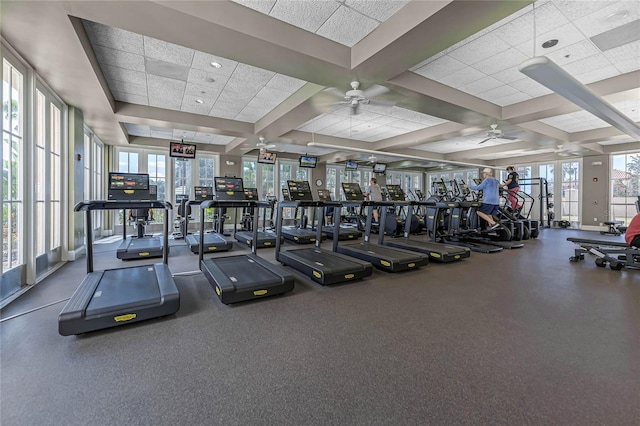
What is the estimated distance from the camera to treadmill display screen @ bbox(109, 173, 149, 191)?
3.78m

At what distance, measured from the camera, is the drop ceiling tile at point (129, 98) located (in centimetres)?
569

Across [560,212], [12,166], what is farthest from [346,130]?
[560,212]

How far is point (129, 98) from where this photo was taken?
5941 mm

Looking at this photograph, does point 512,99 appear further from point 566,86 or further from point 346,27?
point 346,27

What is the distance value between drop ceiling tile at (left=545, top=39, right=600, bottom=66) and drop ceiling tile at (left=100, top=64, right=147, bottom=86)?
22.0 ft

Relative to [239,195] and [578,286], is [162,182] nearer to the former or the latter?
[239,195]

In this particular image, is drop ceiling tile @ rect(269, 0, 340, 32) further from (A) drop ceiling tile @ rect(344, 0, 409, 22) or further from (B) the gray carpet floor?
(B) the gray carpet floor

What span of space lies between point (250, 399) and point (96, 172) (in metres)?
8.68

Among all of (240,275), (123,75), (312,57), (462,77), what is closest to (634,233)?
(462,77)

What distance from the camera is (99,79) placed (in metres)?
4.30

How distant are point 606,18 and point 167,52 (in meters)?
5.87

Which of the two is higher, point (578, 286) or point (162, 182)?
point (162, 182)

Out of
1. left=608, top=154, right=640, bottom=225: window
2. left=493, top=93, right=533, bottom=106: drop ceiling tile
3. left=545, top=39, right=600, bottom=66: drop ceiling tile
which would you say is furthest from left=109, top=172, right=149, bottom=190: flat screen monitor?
left=608, top=154, right=640, bottom=225: window

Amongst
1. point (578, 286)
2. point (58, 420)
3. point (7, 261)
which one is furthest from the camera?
point (578, 286)
